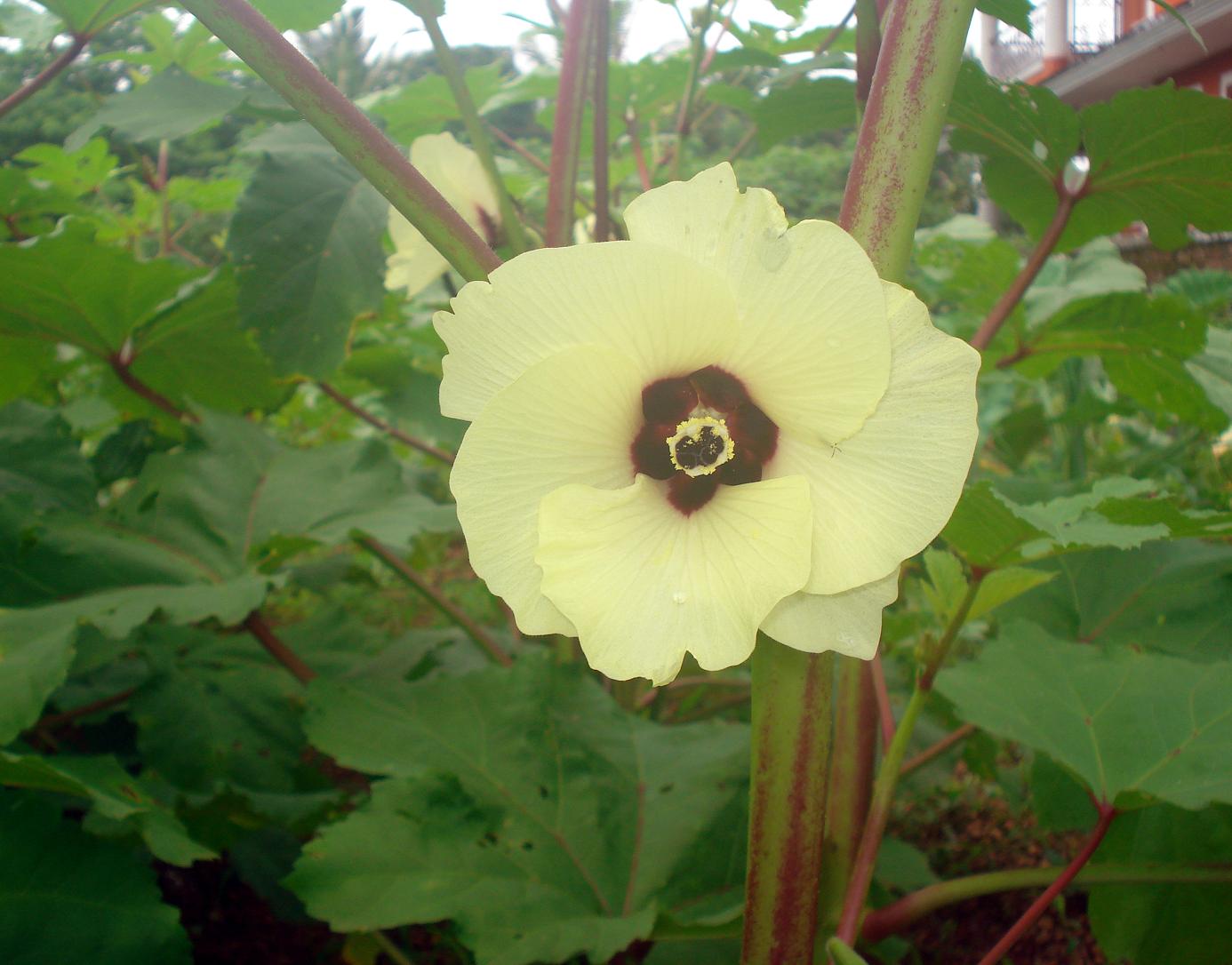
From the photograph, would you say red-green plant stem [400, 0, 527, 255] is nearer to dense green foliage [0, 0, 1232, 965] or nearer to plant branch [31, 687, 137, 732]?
dense green foliage [0, 0, 1232, 965]

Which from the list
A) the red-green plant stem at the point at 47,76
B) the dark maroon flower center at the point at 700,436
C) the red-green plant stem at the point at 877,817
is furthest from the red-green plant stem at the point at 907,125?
the red-green plant stem at the point at 47,76

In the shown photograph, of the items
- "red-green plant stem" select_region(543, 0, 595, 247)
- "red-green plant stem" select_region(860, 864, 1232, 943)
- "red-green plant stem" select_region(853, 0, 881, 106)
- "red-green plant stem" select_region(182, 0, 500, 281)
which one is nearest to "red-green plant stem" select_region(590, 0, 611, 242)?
"red-green plant stem" select_region(543, 0, 595, 247)

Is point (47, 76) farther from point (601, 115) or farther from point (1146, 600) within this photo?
point (1146, 600)

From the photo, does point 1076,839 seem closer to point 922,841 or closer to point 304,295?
point 922,841

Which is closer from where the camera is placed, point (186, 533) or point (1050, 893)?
point (1050, 893)

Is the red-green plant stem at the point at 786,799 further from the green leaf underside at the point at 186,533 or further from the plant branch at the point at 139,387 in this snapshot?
the plant branch at the point at 139,387

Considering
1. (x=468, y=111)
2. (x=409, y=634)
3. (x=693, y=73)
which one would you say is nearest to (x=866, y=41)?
(x=468, y=111)
